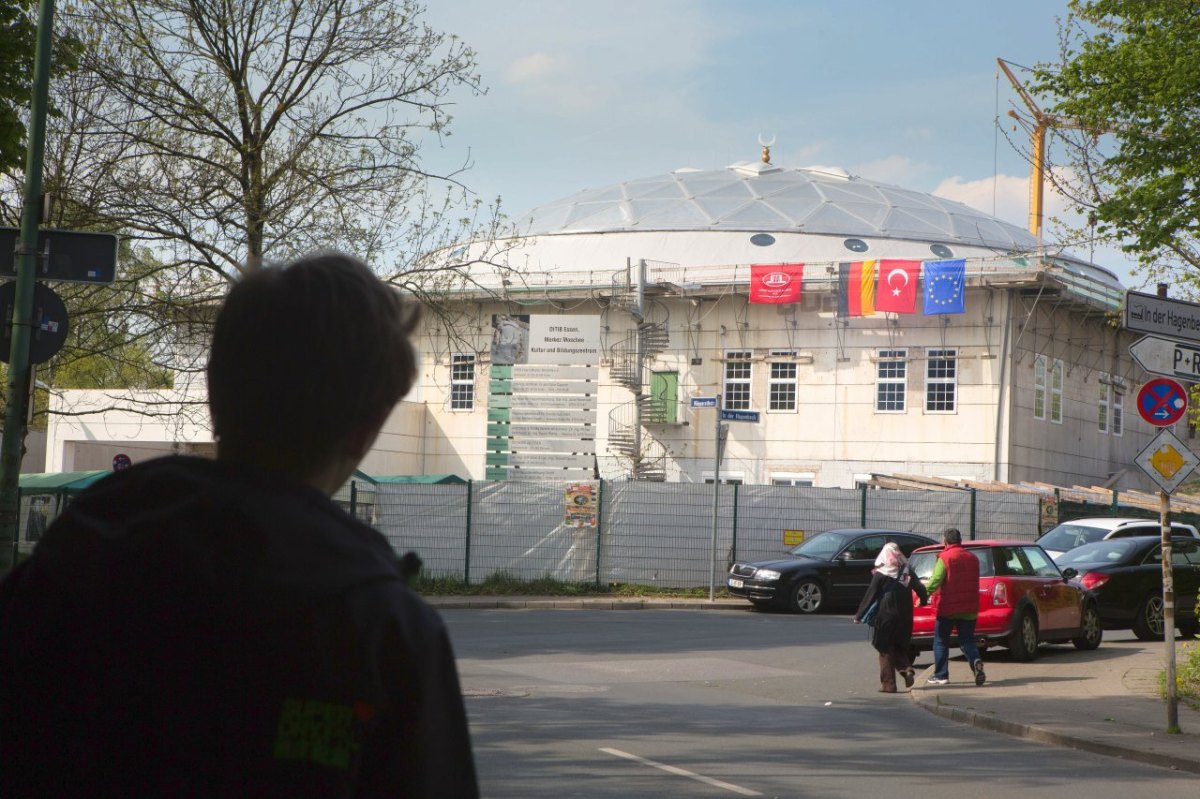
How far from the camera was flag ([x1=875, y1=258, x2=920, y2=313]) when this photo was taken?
4709 cm

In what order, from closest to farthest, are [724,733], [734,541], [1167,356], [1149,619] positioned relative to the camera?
[724,733], [1167,356], [1149,619], [734,541]

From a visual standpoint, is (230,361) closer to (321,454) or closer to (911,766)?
(321,454)

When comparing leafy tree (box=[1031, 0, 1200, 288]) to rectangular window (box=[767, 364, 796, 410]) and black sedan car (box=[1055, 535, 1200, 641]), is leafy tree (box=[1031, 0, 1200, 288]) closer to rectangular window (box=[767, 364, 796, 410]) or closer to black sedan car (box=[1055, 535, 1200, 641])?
black sedan car (box=[1055, 535, 1200, 641])

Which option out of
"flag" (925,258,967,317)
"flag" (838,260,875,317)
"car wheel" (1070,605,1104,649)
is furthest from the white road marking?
"flag" (838,260,875,317)

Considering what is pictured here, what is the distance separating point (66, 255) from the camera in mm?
11070

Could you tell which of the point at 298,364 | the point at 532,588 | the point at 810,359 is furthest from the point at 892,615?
the point at 810,359

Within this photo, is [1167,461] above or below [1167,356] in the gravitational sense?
below

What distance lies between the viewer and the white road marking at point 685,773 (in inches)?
338

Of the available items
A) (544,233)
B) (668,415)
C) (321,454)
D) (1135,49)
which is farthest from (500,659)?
(544,233)

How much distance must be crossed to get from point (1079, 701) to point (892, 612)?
2102 mm

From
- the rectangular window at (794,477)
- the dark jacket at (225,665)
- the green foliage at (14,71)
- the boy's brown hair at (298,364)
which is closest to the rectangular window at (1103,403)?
the rectangular window at (794,477)

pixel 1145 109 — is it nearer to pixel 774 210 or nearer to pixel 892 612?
pixel 892 612

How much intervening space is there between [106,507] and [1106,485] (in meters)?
54.5

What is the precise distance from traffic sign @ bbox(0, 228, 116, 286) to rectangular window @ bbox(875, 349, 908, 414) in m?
39.5
